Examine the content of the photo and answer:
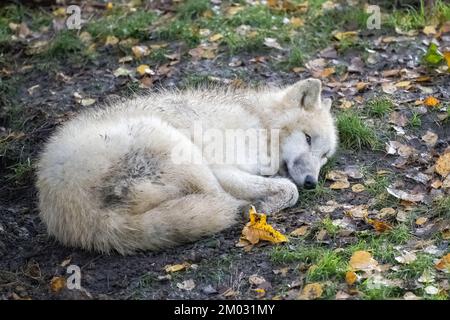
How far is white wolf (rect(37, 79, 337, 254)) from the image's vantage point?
5.26 meters

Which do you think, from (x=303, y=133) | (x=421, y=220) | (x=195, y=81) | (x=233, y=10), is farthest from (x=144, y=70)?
(x=421, y=220)

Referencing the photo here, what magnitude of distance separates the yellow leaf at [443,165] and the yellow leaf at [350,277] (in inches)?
74.6

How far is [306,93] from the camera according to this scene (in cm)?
655

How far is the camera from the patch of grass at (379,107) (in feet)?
24.0

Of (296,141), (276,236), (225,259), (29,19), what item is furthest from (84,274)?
(29,19)

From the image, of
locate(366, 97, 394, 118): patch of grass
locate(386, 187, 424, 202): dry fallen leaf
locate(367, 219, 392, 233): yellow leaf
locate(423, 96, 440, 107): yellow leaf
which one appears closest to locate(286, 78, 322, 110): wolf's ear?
locate(366, 97, 394, 118): patch of grass

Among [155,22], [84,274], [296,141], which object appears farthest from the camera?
[155,22]

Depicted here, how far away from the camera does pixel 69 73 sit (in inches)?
332

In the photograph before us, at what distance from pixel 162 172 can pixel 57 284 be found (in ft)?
3.88

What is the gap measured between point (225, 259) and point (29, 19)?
588 cm

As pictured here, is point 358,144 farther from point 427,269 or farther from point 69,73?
point 69,73

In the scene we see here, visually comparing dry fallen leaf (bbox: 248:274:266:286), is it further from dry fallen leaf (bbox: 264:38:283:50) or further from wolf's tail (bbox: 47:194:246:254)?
dry fallen leaf (bbox: 264:38:283:50)

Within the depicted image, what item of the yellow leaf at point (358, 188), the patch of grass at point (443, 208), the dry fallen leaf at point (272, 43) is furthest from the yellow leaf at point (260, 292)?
the dry fallen leaf at point (272, 43)

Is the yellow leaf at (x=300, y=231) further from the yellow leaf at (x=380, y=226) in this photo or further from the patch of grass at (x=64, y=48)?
the patch of grass at (x=64, y=48)
